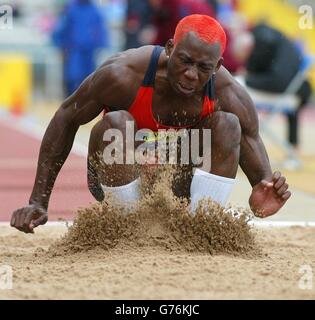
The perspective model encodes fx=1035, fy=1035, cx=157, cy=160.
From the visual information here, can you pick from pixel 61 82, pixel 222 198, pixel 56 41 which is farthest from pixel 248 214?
pixel 61 82

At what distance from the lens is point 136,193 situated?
6.10m

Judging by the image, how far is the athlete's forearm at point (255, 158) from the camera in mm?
6359

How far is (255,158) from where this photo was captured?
251 inches

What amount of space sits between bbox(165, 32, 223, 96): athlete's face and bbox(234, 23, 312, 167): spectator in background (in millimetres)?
6694

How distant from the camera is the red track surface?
26.8ft

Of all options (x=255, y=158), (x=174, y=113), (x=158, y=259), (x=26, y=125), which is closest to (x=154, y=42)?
(x=26, y=125)

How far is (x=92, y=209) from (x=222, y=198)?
779mm

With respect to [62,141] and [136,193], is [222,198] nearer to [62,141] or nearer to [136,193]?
[136,193]

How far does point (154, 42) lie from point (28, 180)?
16.9 feet

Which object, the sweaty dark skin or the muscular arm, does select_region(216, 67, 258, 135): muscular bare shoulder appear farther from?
the muscular arm

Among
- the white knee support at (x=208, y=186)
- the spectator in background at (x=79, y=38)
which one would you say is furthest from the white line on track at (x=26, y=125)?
the white knee support at (x=208, y=186)

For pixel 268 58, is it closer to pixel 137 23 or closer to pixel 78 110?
pixel 137 23

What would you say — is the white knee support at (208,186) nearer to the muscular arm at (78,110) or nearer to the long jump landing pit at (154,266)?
the long jump landing pit at (154,266)

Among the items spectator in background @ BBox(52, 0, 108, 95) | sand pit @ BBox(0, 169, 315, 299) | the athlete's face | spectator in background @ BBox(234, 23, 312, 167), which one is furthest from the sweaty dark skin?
spectator in background @ BBox(52, 0, 108, 95)
